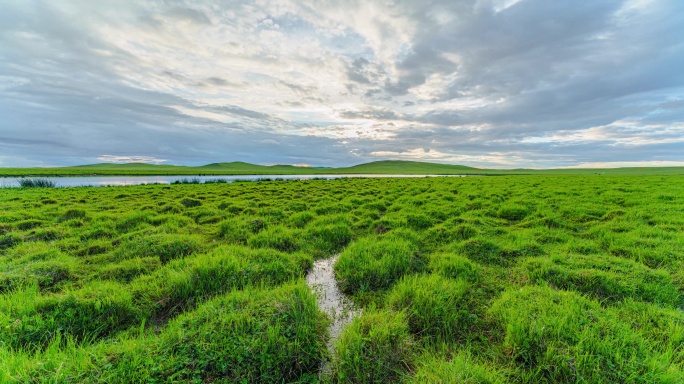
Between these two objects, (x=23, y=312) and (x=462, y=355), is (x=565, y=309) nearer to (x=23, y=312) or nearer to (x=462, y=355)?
(x=462, y=355)

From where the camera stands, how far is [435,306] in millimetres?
4090

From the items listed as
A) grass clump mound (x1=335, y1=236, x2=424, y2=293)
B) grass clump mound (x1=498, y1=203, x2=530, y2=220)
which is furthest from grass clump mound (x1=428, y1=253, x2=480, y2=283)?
grass clump mound (x1=498, y1=203, x2=530, y2=220)

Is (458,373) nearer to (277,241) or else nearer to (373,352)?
(373,352)

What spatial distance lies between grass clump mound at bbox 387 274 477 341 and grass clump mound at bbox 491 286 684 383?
58 cm

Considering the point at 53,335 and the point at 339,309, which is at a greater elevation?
the point at 53,335

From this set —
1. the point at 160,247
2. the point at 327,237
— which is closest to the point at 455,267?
the point at 327,237

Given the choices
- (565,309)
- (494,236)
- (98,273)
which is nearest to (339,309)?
(565,309)

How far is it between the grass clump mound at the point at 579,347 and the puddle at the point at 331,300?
230 cm

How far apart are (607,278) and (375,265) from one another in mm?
4451

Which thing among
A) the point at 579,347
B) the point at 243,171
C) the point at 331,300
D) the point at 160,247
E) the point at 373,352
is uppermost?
the point at 243,171

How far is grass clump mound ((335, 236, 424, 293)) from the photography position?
17.6 feet

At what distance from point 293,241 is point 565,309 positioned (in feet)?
20.4

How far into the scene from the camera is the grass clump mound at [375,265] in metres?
5.36

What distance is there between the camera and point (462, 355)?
3.09 metres
